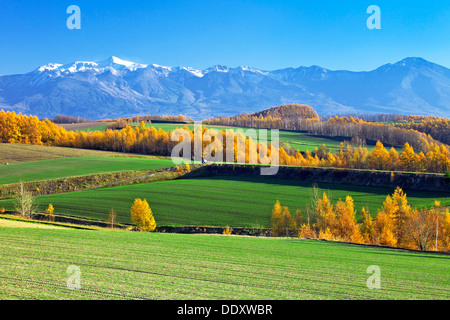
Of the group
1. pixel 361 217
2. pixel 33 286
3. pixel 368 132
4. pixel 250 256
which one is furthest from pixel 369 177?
pixel 368 132

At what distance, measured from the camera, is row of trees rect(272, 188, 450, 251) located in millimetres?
38312

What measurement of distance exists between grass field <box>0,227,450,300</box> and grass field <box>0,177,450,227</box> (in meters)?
24.9

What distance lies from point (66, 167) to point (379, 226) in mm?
58994

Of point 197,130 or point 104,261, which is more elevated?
point 197,130

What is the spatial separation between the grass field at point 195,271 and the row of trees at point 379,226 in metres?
17.2

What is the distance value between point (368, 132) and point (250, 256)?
147 meters

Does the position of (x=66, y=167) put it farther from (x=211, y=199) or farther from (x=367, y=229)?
(x=367, y=229)

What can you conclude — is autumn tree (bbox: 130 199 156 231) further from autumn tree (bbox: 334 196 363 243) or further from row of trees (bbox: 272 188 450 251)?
autumn tree (bbox: 334 196 363 243)

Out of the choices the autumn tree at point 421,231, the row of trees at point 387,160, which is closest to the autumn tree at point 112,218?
the autumn tree at point 421,231

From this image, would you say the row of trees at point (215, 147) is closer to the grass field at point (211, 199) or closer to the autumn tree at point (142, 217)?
the grass field at point (211, 199)

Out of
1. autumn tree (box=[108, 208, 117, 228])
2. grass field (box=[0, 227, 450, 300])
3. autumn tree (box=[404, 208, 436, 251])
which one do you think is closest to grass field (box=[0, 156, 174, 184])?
autumn tree (box=[108, 208, 117, 228])

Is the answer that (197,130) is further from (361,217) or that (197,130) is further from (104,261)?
(104,261)

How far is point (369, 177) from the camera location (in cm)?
6462

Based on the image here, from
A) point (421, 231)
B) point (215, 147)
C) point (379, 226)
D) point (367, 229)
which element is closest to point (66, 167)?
point (215, 147)
